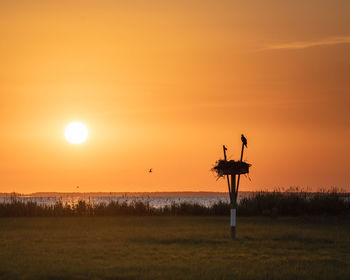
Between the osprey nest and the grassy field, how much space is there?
2.62 metres

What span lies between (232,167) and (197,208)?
19.4 metres

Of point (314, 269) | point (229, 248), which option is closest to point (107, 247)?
point (229, 248)

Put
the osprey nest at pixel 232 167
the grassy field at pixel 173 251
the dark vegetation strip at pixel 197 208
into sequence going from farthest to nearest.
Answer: the dark vegetation strip at pixel 197 208 → the osprey nest at pixel 232 167 → the grassy field at pixel 173 251

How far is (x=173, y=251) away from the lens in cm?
2138

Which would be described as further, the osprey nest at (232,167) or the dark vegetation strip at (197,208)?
the dark vegetation strip at (197,208)

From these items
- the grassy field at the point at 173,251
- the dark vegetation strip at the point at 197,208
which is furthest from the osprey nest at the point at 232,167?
the dark vegetation strip at the point at 197,208

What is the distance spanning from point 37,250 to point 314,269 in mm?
9373

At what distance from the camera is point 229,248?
2222cm

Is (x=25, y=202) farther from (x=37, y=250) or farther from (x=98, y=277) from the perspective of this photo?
(x=98, y=277)

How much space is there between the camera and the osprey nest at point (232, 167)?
25.7 meters

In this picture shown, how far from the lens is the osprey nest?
25.7 meters

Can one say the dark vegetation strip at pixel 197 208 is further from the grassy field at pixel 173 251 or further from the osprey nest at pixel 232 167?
the osprey nest at pixel 232 167

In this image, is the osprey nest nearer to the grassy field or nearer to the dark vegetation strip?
the grassy field

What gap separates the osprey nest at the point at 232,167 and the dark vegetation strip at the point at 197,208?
17084mm
